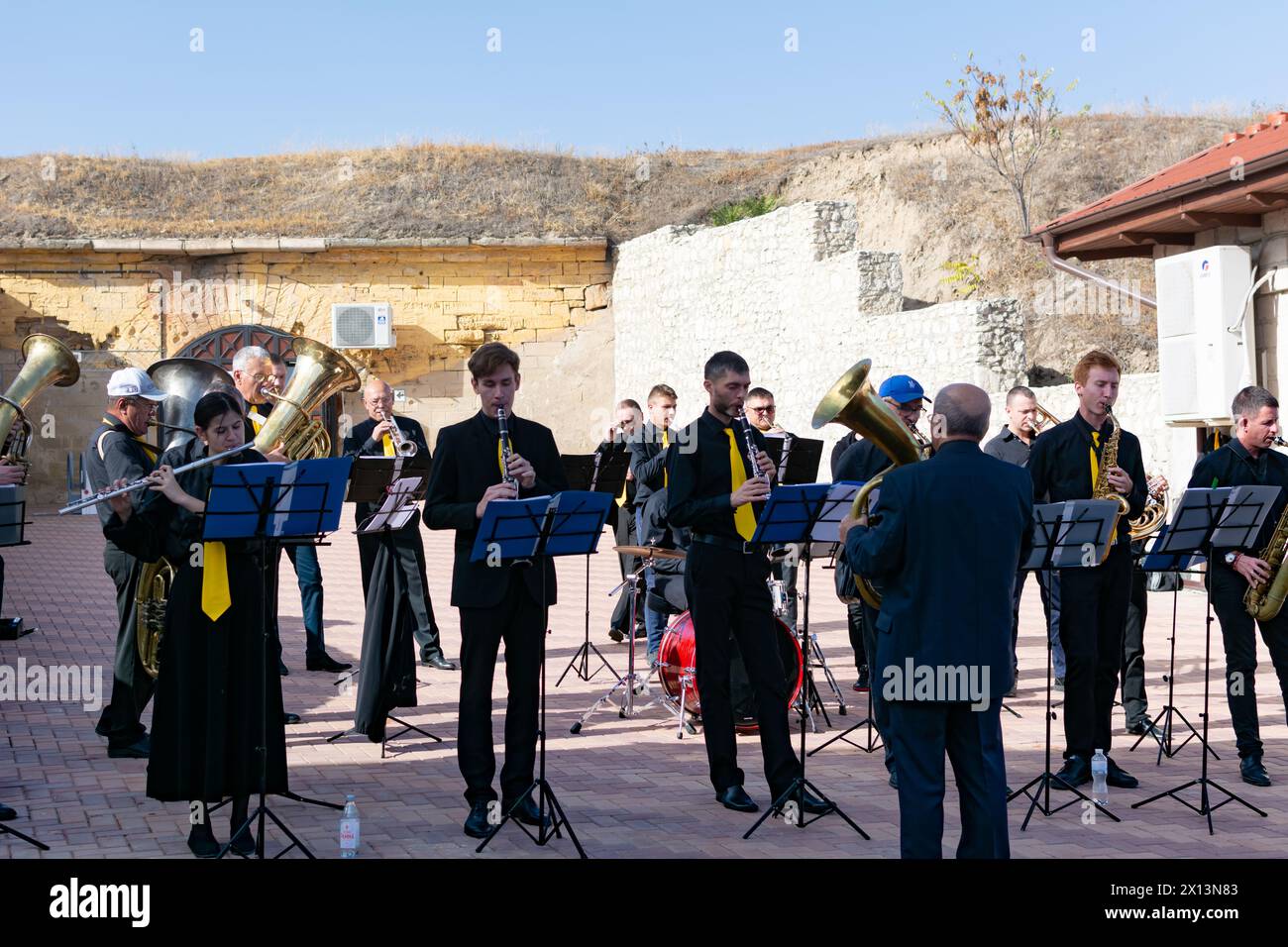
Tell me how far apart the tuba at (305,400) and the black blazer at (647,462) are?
1864 mm

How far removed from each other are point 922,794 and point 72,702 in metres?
6.49

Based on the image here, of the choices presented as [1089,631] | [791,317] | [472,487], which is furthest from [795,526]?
[791,317]

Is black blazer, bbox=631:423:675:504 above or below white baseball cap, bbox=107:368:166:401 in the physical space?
below

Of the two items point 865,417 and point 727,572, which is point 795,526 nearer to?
point 727,572

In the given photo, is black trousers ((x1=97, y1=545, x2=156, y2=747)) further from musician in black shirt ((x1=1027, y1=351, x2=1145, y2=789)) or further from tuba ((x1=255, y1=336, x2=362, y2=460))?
musician in black shirt ((x1=1027, y1=351, x2=1145, y2=789))

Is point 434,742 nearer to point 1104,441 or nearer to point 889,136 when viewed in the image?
point 1104,441

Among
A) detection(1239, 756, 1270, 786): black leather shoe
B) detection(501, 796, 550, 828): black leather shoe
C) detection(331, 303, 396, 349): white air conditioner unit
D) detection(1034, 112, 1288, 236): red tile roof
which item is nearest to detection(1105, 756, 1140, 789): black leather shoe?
detection(1239, 756, 1270, 786): black leather shoe

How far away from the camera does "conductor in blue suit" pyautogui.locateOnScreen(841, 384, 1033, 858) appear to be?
4.89 meters

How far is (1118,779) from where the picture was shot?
23.6 ft

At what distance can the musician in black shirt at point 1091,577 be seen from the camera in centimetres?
704

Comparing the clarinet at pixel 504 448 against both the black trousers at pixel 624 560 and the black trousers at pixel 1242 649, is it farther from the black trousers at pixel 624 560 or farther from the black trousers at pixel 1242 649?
the black trousers at pixel 624 560

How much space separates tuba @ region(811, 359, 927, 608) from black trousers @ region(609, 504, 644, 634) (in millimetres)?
5588

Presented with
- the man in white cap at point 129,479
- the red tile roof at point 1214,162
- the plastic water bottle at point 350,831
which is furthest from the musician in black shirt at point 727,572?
the red tile roof at point 1214,162
